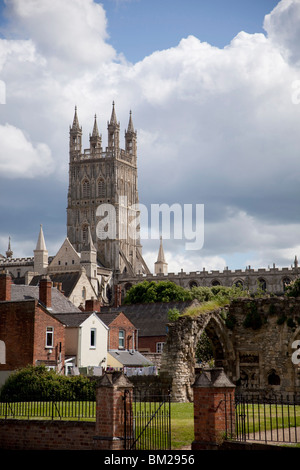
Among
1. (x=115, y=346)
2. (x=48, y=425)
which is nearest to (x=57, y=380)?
→ (x=48, y=425)

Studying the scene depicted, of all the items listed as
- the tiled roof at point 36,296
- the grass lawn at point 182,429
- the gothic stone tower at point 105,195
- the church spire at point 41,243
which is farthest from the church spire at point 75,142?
the grass lawn at point 182,429

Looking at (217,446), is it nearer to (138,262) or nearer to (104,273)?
(104,273)

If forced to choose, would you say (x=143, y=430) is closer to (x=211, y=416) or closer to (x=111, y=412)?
(x=111, y=412)

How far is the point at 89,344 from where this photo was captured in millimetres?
46625

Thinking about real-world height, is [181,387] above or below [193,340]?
below

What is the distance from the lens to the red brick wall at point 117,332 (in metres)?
52.2

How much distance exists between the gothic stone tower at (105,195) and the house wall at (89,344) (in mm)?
103959

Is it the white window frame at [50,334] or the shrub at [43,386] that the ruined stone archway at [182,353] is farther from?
the white window frame at [50,334]

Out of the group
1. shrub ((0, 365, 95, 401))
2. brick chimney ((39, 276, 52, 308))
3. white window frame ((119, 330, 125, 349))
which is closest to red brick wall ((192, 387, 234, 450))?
shrub ((0, 365, 95, 401))

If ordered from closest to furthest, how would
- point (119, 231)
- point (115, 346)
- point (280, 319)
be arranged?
point (280, 319) < point (115, 346) < point (119, 231)

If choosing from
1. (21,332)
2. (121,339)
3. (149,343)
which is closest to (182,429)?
(21,332)

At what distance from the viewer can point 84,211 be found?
161 metres

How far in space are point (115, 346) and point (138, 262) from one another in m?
108

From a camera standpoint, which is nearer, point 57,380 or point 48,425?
point 48,425
